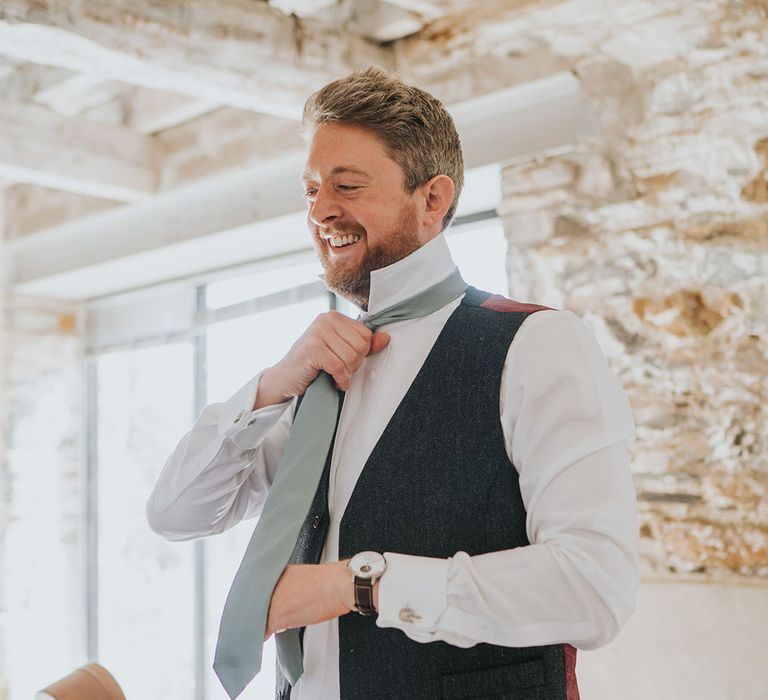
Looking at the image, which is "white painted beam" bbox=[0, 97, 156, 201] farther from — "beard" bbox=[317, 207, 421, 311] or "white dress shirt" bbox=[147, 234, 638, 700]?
"white dress shirt" bbox=[147, 234, 638, 700]

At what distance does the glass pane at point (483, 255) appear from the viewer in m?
4.12

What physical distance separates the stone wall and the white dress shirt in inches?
57.4

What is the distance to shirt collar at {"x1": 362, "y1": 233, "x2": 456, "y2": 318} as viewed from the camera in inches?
61.4

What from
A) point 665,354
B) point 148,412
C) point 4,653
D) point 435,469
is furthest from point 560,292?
point 4,653

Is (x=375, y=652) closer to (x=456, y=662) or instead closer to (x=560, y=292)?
(x=456, y=662)

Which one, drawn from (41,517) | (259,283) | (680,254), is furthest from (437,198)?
(41,517)

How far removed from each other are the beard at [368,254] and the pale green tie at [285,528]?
7 cm

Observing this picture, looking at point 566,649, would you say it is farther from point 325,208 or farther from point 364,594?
point 325,208

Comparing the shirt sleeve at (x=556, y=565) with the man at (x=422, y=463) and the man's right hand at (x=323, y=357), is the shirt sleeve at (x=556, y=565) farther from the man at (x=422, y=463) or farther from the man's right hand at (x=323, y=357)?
the man's right hand at (x=323, y=357)

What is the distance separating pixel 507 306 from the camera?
144 cm

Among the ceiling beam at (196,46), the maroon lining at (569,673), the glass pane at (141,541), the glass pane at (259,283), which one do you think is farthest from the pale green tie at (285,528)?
the glass pane at (141,541)

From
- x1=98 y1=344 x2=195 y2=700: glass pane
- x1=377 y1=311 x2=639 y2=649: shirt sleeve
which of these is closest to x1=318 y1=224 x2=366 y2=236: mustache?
x1=377 y1=311 x2=639 y2=649: shirt sleeve

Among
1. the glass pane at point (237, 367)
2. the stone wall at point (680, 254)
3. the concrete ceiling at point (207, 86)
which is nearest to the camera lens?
the stone wall at point (680, 254)

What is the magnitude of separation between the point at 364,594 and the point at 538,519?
0.79 ft
